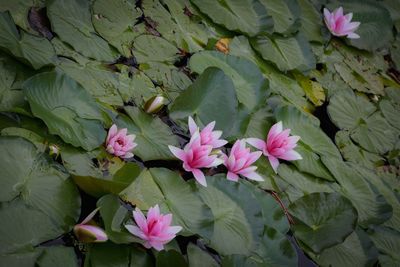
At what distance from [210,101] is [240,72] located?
31 centimetres

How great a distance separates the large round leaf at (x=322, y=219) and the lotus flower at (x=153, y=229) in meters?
0.56

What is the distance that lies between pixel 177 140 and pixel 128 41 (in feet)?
1.76

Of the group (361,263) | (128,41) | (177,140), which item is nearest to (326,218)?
(361,263)

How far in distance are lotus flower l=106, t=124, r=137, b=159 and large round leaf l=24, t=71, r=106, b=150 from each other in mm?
28

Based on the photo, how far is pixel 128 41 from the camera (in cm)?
192

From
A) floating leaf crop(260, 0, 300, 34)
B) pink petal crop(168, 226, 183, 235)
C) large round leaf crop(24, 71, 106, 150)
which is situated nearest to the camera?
pink petal crop(168, 226, 183, 235)

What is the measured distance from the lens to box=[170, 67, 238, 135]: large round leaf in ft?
5.70

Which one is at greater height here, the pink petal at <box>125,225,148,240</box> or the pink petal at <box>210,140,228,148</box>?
the pink petal at <box>210,140,228,148</box>

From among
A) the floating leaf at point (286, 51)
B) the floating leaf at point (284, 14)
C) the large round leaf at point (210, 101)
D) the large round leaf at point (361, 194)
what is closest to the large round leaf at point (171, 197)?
the large round leaf at point (210, 101)

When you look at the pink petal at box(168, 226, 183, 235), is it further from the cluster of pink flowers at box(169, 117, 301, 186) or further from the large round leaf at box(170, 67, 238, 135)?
Answer: the large round leaf at box(170, 67, 238, 135)

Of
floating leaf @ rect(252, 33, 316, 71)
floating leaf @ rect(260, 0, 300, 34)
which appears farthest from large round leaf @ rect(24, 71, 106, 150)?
floating leaf @ rect(260, 0, 300, 34)

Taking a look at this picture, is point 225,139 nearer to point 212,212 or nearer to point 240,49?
point 212,212

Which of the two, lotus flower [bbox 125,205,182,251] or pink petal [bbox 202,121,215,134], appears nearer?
lotus flower [bbox 125,205,182,251]

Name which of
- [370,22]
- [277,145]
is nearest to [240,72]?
[277,145]
